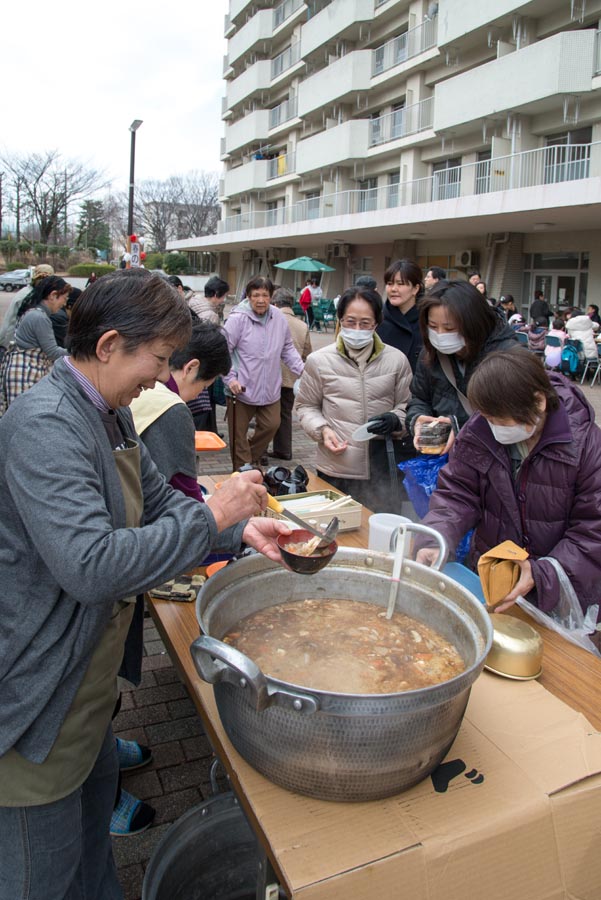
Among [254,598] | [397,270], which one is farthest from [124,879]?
[397,270]

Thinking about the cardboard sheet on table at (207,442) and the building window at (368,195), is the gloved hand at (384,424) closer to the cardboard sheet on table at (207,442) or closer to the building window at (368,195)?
the cardboard sheet on table at (207,442)

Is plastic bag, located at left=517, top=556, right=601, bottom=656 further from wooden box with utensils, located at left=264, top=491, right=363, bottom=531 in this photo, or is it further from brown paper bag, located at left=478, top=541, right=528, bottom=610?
wooden box with utensils, located at left=264, top=491, right=363, bottom=531

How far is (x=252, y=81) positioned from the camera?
36.4 m

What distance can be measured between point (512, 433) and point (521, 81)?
19675 millimetres

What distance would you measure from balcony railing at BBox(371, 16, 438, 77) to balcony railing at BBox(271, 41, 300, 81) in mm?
7739

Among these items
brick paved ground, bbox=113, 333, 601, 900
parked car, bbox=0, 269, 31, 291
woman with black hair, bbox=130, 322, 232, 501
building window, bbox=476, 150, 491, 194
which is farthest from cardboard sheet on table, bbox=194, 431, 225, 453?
parked car, bbox=0, 269, 31, 291

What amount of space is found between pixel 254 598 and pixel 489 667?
628 mm

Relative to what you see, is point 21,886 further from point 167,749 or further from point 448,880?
→ point 167,749

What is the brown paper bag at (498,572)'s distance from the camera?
1.88 m

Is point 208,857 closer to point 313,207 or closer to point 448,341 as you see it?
point 448,341

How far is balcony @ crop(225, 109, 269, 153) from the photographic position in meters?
35.9

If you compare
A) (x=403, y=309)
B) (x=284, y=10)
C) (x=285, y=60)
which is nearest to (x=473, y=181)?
(x=403, y=309)

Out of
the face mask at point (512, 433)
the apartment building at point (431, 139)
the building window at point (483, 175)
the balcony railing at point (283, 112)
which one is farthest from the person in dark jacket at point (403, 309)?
the balcony railing at point (283, 112)

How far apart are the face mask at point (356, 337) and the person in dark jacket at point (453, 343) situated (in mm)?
351
